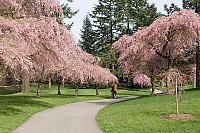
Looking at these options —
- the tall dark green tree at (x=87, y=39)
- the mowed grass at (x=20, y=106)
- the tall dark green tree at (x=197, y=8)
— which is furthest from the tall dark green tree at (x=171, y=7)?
Answer: the tall dark green tree at (x=87, y=39)

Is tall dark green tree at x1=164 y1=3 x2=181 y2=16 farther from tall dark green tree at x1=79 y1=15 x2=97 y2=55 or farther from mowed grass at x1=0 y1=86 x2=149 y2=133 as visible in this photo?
tall dark green tree at x1=79 y1=15 x2=97 y2=55

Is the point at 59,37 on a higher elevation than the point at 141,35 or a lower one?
lower

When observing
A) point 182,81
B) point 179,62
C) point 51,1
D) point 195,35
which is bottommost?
point 182,81

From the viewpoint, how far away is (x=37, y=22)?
13.1 metres

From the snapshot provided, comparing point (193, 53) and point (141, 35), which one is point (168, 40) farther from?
point (193, 53)

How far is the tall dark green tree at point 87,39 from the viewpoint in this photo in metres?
57.2

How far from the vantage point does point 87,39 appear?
6372 cm

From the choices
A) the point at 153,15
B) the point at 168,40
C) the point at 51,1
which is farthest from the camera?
the point at 153,15

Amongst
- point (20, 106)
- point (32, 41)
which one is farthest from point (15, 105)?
point (32, 41)

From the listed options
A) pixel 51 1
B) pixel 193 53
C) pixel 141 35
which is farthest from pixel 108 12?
pixel 51 1

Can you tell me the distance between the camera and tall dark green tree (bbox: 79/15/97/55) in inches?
2250

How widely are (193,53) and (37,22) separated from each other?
1978 cm

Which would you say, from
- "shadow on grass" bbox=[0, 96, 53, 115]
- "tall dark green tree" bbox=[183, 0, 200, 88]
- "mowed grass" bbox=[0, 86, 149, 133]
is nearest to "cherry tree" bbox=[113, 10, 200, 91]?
"tall dark green tree" bbox=[183, 0, 200, 88]

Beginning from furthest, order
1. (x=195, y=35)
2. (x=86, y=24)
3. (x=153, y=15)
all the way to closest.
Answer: (x=86, y=24)
(x=153, y=15)
(x=195, y=35)
